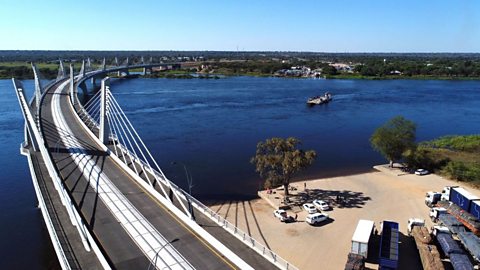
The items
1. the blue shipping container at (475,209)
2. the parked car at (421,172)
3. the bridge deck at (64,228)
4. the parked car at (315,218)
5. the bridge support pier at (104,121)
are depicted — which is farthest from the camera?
the parked car at (421,172)

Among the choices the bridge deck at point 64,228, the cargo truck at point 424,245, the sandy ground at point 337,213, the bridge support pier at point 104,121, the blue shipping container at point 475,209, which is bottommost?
the sandy ground at point 337,213

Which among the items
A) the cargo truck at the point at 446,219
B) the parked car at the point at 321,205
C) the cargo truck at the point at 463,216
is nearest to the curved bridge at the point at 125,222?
the parked car at the point at 321,205

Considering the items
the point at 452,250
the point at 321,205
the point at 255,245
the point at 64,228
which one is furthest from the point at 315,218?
the point at 64,228

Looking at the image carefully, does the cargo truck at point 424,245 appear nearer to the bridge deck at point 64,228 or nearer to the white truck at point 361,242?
the white truck at point 361,242

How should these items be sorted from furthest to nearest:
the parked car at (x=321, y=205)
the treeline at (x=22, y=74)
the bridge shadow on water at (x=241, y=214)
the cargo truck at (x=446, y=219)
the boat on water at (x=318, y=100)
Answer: the treeline at (x=22, y=74) → the boat on water at (x=318, y=100) → the parked car at (x=321, y=205) → the bridge shadow on water at (x=241, y=214) → the cargo truck at (x=446, y=219)

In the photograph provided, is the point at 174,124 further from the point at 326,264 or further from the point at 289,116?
the point at 326,264

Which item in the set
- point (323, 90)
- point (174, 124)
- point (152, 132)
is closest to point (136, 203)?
point (152, 132)
